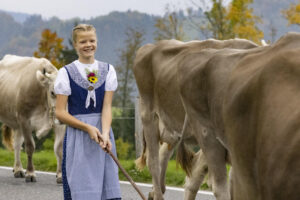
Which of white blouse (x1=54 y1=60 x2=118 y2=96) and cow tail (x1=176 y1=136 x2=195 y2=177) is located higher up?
white blouse (x1=54 y1=60 x2=118 y2=96)

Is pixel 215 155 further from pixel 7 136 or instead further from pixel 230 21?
pixel 230 21

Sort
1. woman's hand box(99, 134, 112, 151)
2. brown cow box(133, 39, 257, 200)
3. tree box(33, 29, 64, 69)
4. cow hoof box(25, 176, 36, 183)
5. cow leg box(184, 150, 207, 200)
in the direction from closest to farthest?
woman's hand box(99, 134, 112, 151), cow leg box(184, 150, 207, 200), brown cow box(133, 39, 257, 200), cow hoof box(25, 176, 36, 183), tree box(33, 29, 64, 69)

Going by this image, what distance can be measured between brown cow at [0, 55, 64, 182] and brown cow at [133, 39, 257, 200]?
2200 mm

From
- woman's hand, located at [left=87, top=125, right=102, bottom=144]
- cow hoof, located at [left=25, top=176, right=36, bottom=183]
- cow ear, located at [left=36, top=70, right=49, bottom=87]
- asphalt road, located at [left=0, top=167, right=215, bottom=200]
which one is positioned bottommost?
cow hoof, located at [left=25, top=176, right=36, bottom=183]

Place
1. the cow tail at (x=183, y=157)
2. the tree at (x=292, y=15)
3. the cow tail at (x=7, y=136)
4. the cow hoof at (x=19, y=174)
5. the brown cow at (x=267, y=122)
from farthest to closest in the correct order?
1. the tree at (x=292, y=15)
2. the cow tail at (x=7, y=136)
3. the cow hoof at (x=19, y=174)
4. the cow tail at (x=183, y=157)
5. the brown cow at (x=267, y=122)

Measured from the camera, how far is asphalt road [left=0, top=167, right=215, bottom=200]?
820cm

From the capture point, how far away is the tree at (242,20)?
1624 inches

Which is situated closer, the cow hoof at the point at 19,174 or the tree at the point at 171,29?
the cow hoof at the point at 19,174

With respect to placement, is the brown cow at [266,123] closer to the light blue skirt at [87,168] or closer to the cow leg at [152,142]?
the light blue skirt at [87,168]

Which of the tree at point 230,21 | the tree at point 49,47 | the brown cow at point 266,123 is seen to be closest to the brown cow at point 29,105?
the brown cow at point 266,123

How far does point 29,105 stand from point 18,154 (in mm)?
902

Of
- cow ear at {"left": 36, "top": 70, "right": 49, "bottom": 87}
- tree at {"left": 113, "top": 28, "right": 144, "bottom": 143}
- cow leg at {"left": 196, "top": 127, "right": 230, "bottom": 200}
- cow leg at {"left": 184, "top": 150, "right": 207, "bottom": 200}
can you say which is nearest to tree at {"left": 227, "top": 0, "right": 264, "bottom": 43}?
tree at {"left": 113, "top": 28, "right": 144, "bottom": 143}

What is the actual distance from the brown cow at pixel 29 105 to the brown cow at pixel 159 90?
2.20 m

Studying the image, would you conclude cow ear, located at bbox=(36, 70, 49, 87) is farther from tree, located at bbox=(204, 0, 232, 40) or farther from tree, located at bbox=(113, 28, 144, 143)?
tree, located at bbox=(113, 28, 144, 143)
